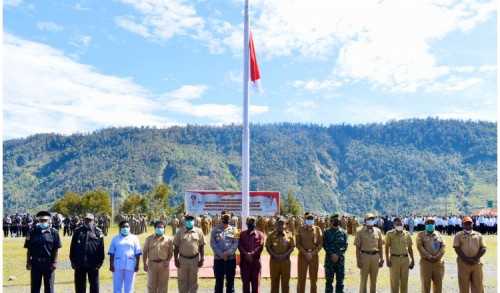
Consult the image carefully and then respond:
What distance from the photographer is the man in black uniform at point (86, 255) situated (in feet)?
30.1

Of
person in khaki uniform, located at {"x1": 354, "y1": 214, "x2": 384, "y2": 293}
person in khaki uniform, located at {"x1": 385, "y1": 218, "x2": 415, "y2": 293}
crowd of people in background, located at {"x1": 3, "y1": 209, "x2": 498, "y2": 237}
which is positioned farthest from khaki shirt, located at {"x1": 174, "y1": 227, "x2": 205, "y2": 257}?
crowd of people in background, located at {"x1": 3, "y1": 209, "x2": 498, "y2": 237}

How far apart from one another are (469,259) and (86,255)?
6945 mm

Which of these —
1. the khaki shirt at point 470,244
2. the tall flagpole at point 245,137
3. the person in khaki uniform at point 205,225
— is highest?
the tall flagpole at point 245,137

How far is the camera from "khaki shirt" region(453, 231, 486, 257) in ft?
30.9

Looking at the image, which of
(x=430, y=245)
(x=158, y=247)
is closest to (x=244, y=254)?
(x=158, y=247)

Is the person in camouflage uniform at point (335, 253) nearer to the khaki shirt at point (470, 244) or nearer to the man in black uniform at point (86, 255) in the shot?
the khaki shirt at point (470, 244)

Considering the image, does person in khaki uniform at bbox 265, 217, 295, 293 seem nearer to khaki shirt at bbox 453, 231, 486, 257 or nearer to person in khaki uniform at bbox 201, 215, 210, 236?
khaki shirt at bbox 453, 231, 486, 257

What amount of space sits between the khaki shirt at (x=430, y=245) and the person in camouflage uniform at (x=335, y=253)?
4.61ft

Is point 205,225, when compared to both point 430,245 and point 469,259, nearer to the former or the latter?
point 430,245

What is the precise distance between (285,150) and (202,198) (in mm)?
163838

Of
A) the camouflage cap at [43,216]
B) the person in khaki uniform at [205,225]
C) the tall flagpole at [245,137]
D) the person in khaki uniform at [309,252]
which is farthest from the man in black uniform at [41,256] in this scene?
the person in khaki uniform at [205,225]

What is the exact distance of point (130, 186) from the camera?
496 feet

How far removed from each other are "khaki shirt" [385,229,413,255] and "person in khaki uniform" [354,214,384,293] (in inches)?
7.6

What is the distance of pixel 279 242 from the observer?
977cm
